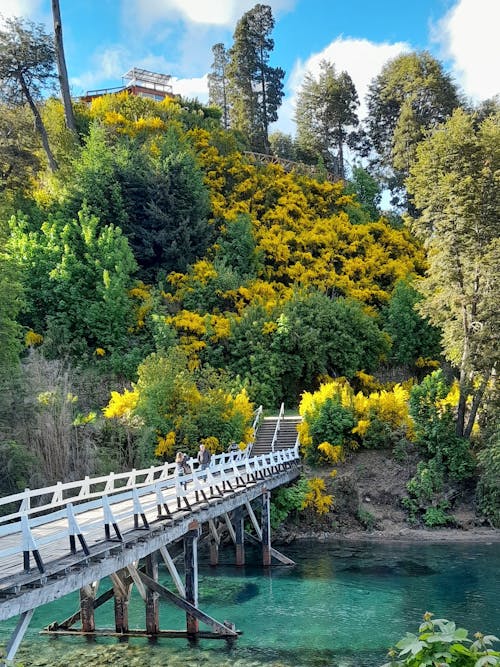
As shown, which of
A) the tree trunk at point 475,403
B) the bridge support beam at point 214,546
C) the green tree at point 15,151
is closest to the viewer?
the bridge support beam at point 214,546

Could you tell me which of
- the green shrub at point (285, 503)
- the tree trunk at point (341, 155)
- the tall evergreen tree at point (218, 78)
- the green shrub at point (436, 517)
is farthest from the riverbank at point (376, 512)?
the tall evergreen tree at point (218, 78)

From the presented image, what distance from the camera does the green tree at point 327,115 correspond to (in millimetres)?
59656

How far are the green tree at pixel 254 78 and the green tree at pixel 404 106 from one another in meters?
9.72

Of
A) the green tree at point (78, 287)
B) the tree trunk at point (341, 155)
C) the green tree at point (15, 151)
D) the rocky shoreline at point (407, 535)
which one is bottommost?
the rocky shoreline at point (407, 535)

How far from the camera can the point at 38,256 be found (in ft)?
111

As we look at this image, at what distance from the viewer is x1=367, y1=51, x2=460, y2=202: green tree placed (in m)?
52.4

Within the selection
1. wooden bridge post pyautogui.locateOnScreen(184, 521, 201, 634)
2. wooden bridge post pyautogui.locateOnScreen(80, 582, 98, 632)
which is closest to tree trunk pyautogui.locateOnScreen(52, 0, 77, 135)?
wooden bridge post pyautogui.locateOnScreen(184, 521, 201, 634)

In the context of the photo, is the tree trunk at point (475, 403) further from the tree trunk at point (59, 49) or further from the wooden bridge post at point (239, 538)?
the tree trunk at point (59, 49)

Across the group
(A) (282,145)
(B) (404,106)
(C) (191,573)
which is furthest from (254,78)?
(C) (191,573)

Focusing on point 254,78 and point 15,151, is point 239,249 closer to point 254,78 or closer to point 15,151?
point 15,151

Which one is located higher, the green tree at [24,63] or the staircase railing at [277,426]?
the green tree at [24,63]

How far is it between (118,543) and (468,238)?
68.1 feet

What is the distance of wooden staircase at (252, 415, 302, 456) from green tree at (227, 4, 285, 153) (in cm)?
3610

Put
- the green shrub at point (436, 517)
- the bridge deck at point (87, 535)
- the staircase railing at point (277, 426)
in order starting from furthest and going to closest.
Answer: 1. the staircase railing at point (277, 426)
2. the green shrub at point (436, 517)
3. the bridge deck at point (87, 535)
